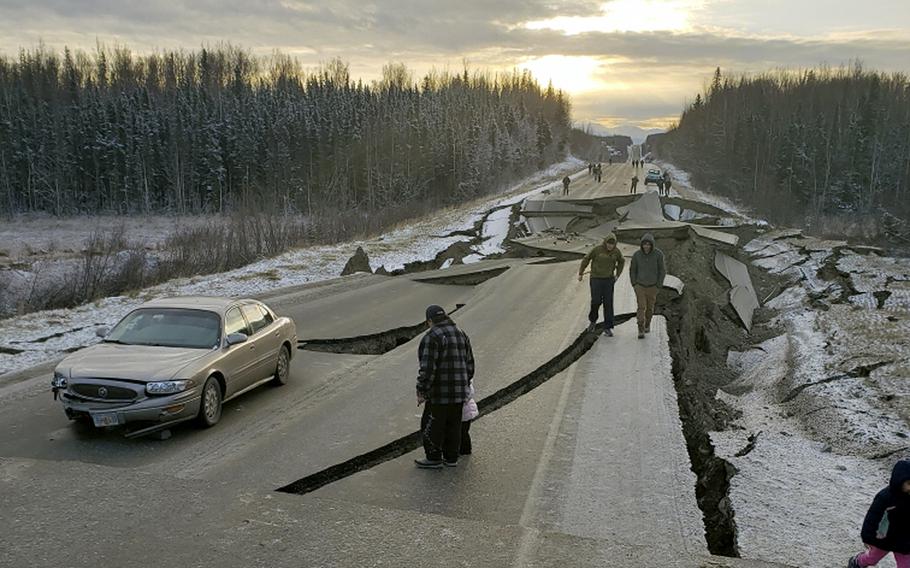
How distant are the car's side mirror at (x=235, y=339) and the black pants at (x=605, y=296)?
7.11 meters

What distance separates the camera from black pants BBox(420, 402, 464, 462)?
7.28m

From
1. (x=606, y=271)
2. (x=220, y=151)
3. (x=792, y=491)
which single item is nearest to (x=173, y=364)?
(x=792, y=491)

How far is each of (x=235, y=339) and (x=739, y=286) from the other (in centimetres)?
2070

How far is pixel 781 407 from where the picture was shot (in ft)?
39.3

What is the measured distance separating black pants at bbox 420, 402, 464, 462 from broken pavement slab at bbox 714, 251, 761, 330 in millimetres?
15579

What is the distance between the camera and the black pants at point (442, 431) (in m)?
7.28

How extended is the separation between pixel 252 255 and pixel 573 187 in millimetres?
38381

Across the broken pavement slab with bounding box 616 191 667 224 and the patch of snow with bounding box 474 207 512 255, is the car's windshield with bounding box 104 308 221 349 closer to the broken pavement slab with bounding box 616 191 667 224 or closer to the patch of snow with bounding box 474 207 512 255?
the patch of snow with bounding box 474 207 512 255

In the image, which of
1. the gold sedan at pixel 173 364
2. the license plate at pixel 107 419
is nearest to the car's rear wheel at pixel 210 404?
the gold sedan at pixel 173 364

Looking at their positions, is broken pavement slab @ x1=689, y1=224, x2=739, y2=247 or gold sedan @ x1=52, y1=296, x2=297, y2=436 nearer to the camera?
gold sedan @ x1=52, y1=296, x2=297, y2=436

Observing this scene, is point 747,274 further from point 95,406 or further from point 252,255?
point 95,406

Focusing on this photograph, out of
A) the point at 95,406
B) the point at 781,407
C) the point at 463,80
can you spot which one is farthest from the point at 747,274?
the point at 463,80

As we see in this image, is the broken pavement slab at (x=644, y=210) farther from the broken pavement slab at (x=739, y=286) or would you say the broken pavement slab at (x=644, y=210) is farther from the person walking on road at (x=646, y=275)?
the person walking on road at (x=646, y=275)

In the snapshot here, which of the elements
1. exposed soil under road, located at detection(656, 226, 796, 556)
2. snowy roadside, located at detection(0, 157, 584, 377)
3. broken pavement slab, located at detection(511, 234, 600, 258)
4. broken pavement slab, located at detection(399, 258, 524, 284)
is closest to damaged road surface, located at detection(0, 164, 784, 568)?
exposed soil under road, located at detection(656, 226, 796, 556)
